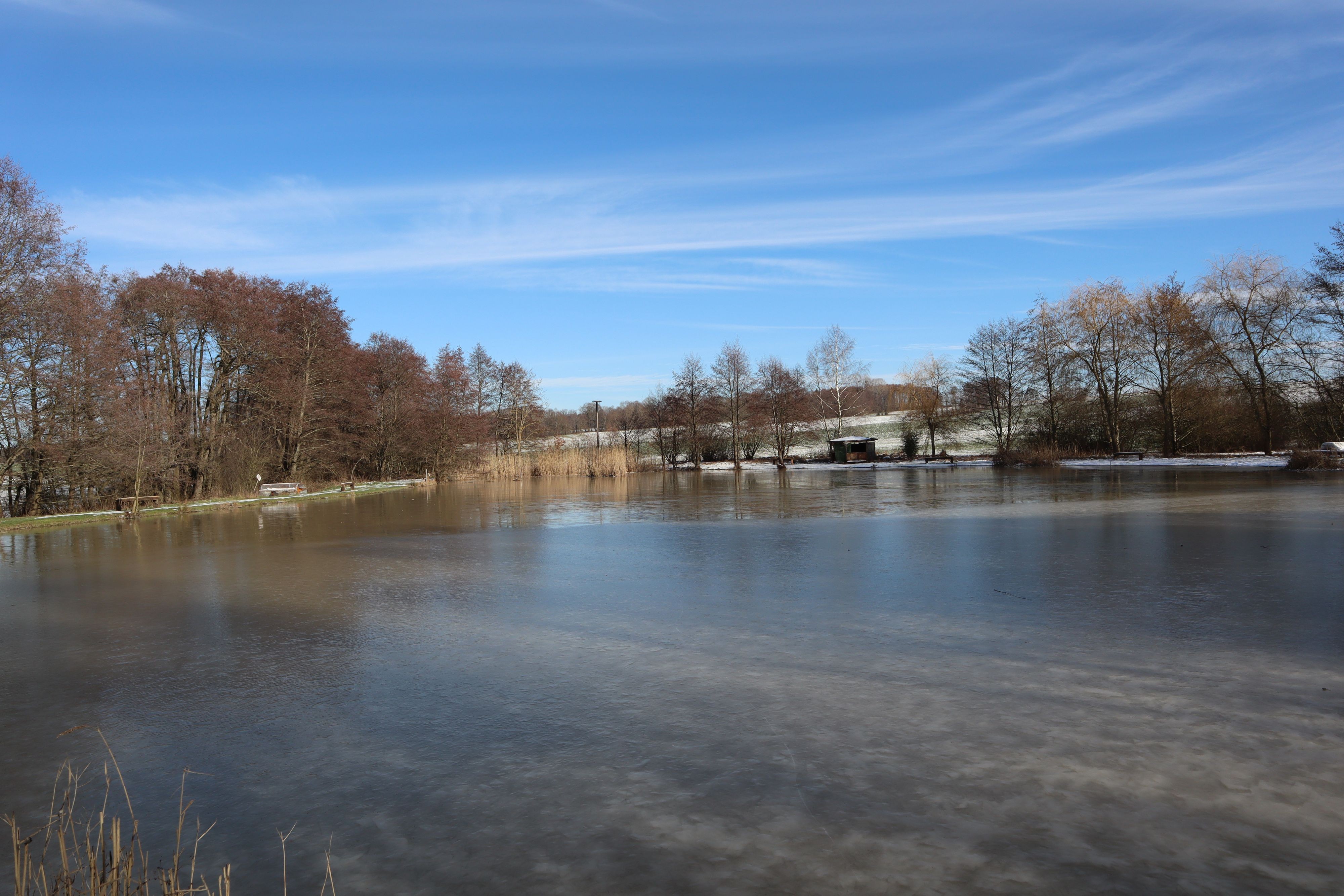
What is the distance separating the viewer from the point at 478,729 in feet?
13.3

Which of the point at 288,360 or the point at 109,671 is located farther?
the point at 288,360

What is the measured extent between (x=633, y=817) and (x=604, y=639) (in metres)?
2.81

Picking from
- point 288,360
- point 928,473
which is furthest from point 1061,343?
point 288,360

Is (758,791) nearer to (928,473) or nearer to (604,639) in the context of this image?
(604,639)

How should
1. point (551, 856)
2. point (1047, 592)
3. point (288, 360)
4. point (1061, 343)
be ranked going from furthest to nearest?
point (1061, 343) → point (288, 360) → point (1047, 592) → point (551, 856)

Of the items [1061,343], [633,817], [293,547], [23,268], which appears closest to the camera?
[633,817]

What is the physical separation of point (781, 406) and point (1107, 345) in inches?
676

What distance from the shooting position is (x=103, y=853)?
2.42 meters

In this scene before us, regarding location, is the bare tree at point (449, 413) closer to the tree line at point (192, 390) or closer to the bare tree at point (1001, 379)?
the tree line at point (192, 390)

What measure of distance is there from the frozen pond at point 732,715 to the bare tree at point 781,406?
124 ft

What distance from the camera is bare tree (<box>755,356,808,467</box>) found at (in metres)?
47.4

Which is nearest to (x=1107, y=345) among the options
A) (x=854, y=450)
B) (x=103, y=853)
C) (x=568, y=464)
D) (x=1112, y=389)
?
(x=1112, y=389)

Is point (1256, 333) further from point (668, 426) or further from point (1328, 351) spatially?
point (668, 426)

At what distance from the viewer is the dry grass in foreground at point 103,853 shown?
225 centimetres
